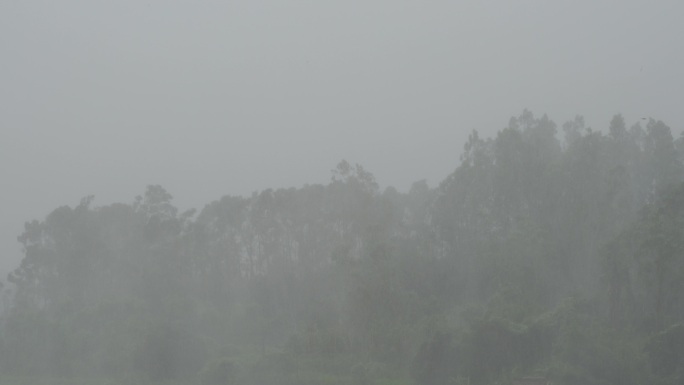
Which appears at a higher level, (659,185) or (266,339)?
(659,185)

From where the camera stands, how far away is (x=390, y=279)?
2789 centimetres

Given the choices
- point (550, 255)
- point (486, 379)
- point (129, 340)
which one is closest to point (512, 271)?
point (550, 255)

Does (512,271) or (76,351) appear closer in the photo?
(512,271)

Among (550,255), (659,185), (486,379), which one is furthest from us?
(659,185)

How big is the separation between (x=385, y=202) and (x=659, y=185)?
1261 centimetres

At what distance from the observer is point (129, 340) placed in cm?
3047

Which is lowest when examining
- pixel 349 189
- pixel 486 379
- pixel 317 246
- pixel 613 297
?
pixel 486 379

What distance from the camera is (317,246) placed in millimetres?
38156

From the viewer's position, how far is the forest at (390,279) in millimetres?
22766

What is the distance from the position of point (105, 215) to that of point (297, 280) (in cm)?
1377

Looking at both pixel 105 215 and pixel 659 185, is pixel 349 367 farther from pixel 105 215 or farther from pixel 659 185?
pixel 105 215

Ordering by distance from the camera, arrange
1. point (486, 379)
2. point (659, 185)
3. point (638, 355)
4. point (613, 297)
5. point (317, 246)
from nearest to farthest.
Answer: point (638, 355) → point (486, 379) → point (613, 297) → point (659, 185) → point (317, 246)

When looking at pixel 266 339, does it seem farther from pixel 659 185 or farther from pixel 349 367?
pixel 659 185

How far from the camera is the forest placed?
74.7ft
